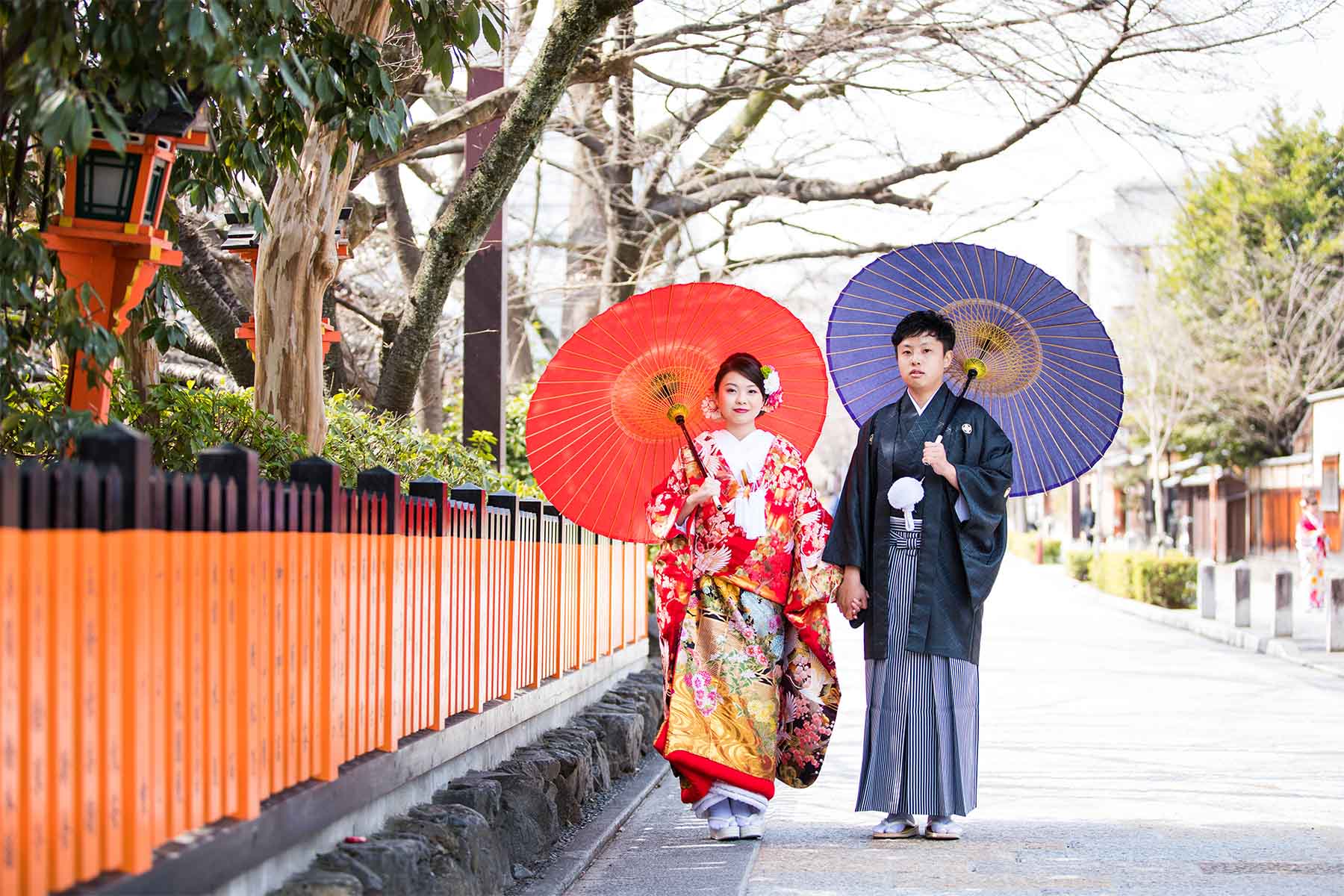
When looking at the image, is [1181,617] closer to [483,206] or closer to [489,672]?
[483,206]

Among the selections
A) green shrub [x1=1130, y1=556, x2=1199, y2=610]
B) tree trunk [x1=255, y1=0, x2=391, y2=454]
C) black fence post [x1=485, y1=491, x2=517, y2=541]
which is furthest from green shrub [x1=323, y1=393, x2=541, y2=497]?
green shrub [x1=1130, y1=556, x2=1199, y2=610]

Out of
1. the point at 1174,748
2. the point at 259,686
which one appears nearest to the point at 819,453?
the point at 1174,748

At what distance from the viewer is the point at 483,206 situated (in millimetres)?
9242

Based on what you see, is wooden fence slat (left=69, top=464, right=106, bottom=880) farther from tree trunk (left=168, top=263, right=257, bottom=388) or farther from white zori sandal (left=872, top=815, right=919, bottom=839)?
tree trunk (left=168, top=263, right=257, bottom=388)

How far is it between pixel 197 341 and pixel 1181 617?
13.7m

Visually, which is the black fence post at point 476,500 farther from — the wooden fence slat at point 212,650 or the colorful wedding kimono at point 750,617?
the wooden fence slat at point 212,650

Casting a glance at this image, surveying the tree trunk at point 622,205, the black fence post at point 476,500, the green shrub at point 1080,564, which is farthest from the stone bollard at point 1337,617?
the green shrub at point 1080,564

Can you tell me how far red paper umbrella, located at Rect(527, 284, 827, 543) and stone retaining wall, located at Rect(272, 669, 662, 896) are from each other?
3.92 feet

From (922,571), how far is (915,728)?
2.13 feet

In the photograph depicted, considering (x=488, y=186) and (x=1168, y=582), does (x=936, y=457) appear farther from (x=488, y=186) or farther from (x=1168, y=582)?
(x=1168, y=582)

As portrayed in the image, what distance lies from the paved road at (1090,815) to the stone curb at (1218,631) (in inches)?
73.7

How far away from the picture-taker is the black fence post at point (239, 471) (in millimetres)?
3783

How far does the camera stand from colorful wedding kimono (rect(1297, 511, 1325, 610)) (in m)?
22.1

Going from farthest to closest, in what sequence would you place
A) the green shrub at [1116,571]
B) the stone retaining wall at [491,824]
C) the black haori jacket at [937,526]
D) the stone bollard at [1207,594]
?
1. the green shrub at [1116,571]
2. the stone bollard at [1207,594]
3. the black haori jacket at [937,526]
4. the stone retaining wall at [491,824]
